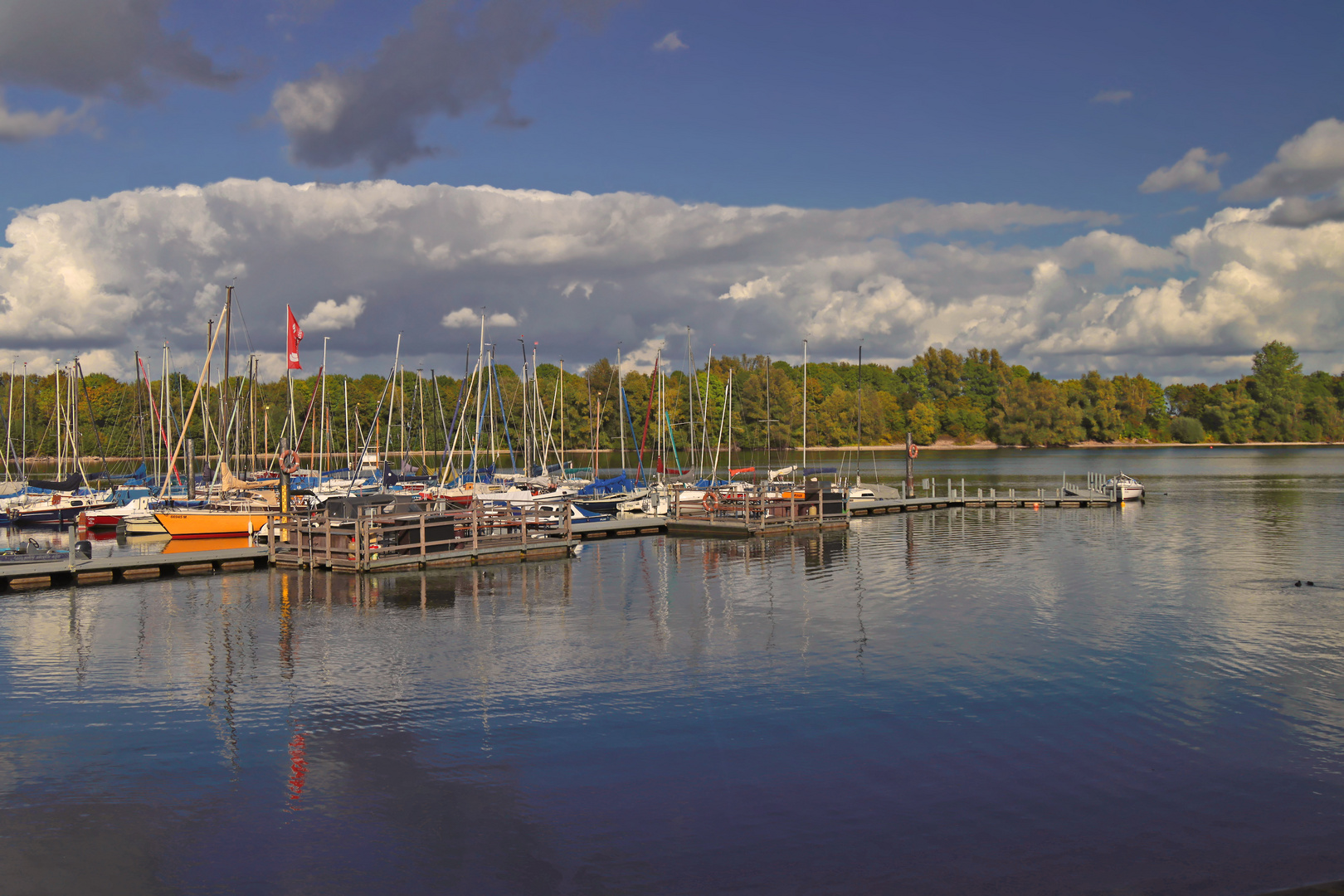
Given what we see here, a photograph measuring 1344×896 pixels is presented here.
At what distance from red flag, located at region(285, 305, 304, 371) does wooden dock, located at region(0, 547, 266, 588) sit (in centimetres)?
1048

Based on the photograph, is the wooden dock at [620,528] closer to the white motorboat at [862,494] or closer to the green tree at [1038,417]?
the white motorboat at [862,494]

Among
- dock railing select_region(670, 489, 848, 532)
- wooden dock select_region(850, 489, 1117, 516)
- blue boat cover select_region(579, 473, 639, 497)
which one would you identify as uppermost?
blue boat cover select_region(579, 473, 639, 497)

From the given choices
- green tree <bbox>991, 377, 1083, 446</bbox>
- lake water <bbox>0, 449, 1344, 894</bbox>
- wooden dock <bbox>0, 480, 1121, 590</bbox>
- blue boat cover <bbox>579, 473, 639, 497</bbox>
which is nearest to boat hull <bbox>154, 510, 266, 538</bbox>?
wooden dock <bbox>0, 480, 1121, 590</bbox>

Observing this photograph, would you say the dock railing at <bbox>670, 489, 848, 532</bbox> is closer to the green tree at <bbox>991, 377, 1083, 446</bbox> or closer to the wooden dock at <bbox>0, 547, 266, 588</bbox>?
the wooden dock at <bbox>0, 547, 266, 588</bbox>

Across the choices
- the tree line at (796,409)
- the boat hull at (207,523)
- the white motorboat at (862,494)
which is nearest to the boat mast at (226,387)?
the boat hull at (207,523)

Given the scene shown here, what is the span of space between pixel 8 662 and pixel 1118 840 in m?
21.3

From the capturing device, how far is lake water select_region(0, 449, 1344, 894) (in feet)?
36.2

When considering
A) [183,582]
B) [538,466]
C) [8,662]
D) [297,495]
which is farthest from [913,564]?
[538,466]

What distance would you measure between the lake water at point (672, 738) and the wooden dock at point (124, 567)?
116 centimetres

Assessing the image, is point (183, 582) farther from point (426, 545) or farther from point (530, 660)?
point (530, 660)

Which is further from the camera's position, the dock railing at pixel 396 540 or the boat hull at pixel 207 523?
the boat hull at pixel 207 523

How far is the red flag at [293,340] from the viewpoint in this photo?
41938mm

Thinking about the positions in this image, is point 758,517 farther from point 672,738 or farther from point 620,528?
point 672,738

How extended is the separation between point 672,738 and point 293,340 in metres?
33.7
